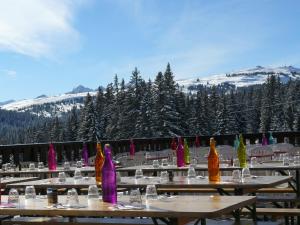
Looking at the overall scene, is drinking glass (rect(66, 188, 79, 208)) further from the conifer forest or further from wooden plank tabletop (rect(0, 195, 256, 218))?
the conifer forest

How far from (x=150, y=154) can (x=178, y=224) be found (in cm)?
910

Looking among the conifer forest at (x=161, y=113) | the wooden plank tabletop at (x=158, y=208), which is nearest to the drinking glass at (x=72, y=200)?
the wooden plank tabletop at (x=158, y=208)

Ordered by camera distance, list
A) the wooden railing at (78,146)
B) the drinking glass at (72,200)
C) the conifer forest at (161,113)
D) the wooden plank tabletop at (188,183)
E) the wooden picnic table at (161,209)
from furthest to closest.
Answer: the conifer forest at (161,113) → the wooden railing at (78,146) → the wooden plank tabletop at (188,183) → the drinking glass at (72,200) → the wooden picnic table at (161,209)

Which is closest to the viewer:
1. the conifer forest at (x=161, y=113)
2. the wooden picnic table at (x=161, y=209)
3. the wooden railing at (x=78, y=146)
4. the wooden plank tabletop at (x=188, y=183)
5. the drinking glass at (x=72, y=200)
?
Answer: the wooden picnic table at (x=161, y=209)

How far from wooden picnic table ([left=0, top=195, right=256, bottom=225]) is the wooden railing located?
902 centimetres

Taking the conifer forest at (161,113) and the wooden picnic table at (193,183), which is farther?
the conifer forest at (161,113)

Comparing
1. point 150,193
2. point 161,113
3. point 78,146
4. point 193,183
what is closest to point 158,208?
point 150,193

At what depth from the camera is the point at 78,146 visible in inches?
559

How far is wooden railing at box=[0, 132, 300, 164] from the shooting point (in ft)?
43.4

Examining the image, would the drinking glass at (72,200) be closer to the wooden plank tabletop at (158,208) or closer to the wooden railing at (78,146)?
the wooden plank tabletop at (158,208)

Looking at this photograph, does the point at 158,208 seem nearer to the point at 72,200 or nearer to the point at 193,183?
the point at 72,200

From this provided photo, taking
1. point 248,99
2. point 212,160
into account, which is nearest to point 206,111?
point 248,99

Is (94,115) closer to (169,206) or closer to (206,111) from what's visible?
(206,111)

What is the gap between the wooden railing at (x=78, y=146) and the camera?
521 inches
